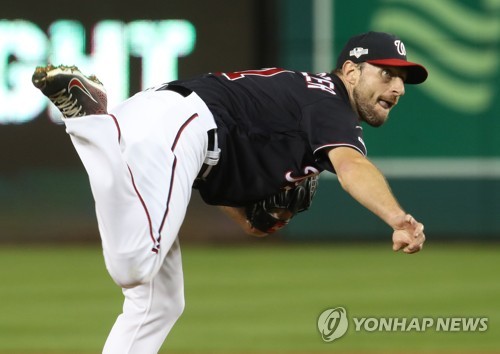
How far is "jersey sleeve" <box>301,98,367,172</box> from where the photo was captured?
4.06 m

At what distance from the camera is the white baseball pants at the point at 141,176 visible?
4.01 meters

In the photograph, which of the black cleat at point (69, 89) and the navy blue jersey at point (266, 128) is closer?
the black cleat at point (69, 89)

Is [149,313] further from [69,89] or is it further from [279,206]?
[69,89]

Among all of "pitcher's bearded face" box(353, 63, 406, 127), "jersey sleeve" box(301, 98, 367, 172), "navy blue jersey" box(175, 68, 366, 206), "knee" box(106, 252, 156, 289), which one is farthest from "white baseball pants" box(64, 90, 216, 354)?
"pitcher's bearded face" box(353, 63, 406, 127)

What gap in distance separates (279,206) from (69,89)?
1058 mm

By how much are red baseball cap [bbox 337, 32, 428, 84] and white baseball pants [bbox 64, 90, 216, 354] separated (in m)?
0.61

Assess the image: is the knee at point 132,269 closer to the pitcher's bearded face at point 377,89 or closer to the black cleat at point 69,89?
the black cleat at point 69,89

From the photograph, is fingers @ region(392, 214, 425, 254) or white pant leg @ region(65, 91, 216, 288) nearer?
fingers @ region(392, 214, 425, 254)

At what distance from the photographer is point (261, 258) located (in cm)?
1039

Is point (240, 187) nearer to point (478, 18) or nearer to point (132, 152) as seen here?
point (132, 152)

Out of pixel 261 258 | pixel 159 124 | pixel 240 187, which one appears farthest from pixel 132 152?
pixel 261 258

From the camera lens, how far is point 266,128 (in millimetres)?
4336

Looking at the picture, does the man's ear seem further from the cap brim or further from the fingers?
the fingers

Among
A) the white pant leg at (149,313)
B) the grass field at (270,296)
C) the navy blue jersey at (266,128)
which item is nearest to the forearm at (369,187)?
the navy blue jersey at (266,128)
